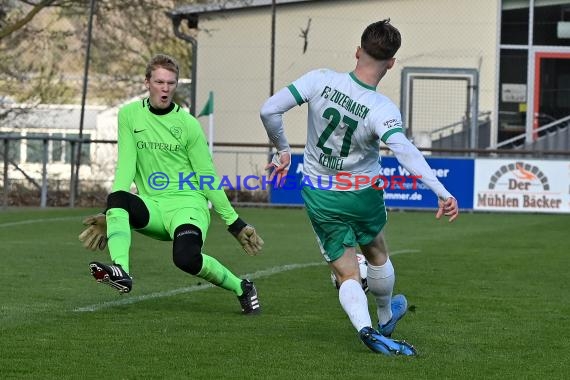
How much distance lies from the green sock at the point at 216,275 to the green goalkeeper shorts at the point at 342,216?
1523 mm

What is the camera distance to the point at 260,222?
2103 cm

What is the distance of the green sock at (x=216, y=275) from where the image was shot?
28.7 feet

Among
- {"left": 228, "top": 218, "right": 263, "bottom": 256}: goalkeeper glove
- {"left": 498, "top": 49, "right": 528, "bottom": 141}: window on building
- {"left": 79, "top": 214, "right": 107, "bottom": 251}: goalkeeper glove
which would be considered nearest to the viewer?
{"left": 79, "top": 214, "right": 107, "bottom": 251}: goalkeeper glove

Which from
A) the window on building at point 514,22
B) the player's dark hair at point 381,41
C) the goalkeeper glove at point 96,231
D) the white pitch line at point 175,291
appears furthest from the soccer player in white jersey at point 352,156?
the window on building at point 514,22

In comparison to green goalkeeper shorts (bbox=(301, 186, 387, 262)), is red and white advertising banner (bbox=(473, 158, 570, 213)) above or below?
above

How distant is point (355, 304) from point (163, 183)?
2.06 meters

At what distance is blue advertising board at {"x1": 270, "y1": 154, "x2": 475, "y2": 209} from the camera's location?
24.2 m

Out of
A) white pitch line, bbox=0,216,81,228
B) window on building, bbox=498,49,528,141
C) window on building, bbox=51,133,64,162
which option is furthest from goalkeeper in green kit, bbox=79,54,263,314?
window on building, bbox=498,49,528,141

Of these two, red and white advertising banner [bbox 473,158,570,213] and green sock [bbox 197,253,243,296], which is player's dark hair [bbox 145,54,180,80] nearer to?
green sock [bbox 197,253,243,296]

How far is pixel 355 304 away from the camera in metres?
7.16

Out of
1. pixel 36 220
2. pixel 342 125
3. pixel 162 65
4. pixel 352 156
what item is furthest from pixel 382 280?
pixel 36 220

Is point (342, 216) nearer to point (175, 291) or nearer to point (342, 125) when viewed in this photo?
point (342, 125)

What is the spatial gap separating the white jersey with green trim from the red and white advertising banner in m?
17.0

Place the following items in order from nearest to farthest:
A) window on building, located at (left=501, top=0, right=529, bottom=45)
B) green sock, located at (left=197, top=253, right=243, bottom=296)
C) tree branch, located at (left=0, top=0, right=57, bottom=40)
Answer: green sock, located at (left=197, top=253, right=243, bottom=296) → tree branch, located at (left=0, top=0, right=57, bottom=40) → window on building, located at (left=501, top=0, right=529, bottom=45)
